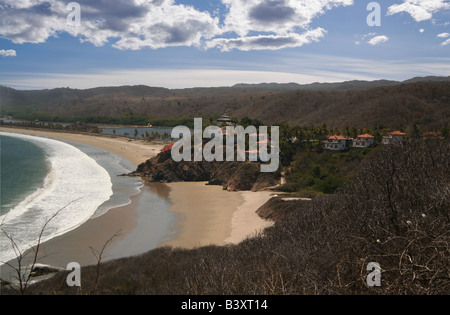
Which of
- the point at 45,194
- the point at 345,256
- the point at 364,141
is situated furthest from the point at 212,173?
the point at 345,256

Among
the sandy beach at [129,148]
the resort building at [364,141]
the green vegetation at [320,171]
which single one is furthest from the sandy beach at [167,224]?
the sandy beach at [129,148]

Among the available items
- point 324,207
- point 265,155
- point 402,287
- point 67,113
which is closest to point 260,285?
point 402,287

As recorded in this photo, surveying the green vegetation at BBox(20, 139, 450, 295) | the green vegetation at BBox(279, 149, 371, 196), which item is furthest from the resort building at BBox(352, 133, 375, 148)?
the green vegetation at BBox(20, 139, 450, 295)

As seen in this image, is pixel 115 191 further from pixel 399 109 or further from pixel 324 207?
pixel 399 109

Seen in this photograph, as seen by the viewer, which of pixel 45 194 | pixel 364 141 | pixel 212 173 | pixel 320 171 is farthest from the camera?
pixel 364 141

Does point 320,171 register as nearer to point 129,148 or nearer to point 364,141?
point 364,141

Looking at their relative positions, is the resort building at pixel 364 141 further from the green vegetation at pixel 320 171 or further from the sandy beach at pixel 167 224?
the sandy beach at pixel 167 224
